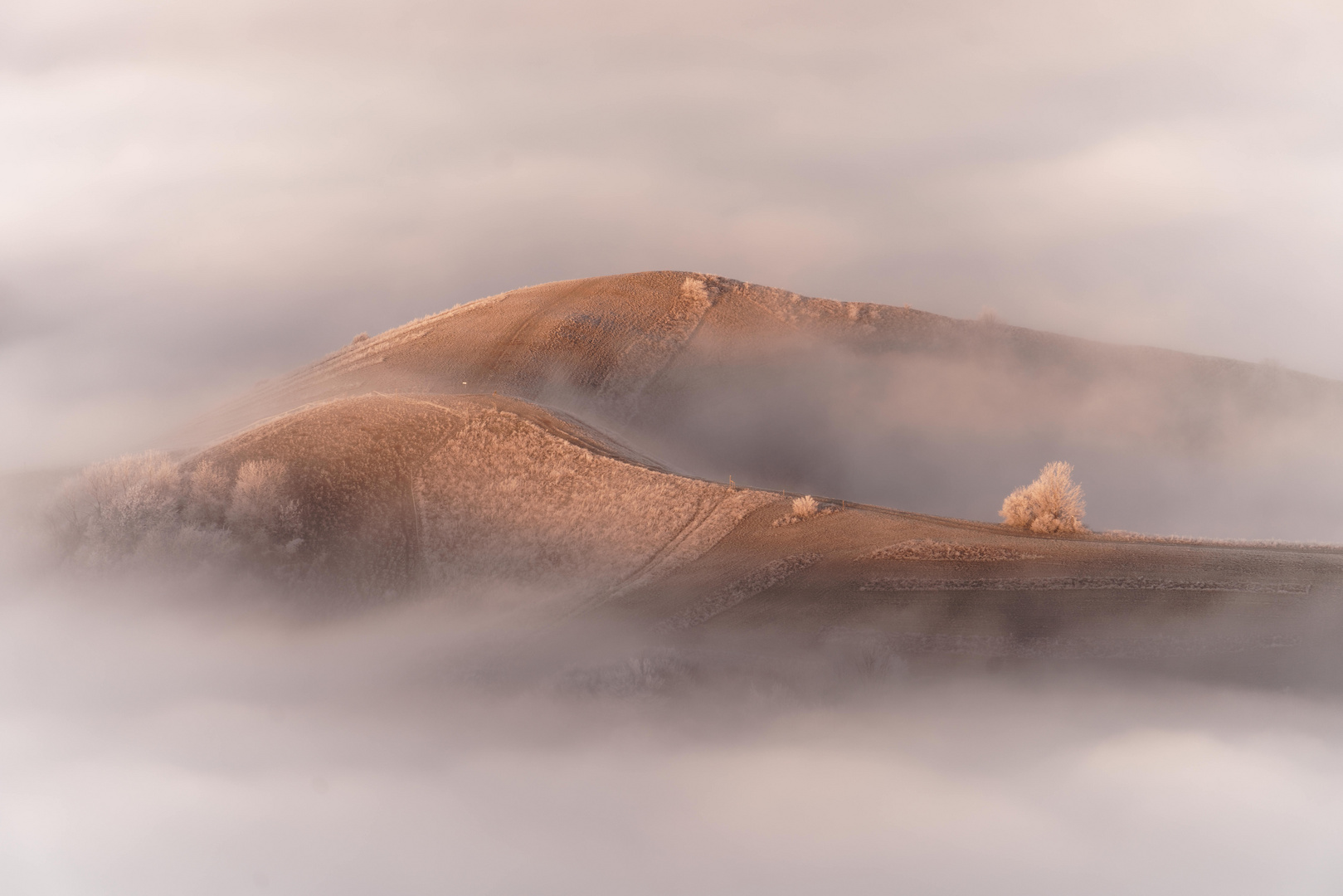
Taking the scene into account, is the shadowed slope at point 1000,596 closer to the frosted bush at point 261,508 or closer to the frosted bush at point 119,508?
the frosted bush at point 261,508

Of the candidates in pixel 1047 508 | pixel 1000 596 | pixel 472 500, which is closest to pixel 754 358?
pixel 472 500

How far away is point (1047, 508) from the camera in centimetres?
3350

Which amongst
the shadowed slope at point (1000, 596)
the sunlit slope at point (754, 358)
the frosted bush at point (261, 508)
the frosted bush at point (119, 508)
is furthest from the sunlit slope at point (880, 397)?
the shadowed slope at point (1000, 596)

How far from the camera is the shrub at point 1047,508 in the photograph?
33062mm

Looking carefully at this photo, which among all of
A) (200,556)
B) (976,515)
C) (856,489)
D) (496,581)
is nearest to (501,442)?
(496,581)

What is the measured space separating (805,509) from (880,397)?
27192mm

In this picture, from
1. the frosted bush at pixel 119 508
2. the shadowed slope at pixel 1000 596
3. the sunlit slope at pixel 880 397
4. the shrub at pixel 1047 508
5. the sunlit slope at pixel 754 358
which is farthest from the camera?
the sunlit slope at pixel 754 358

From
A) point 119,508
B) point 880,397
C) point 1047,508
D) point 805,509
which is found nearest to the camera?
point 119,508

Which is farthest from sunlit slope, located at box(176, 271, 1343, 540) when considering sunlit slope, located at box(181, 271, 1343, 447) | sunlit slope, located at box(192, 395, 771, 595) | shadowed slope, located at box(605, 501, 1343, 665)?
shadowed slope, located at box(605, 501, 1343, 665)

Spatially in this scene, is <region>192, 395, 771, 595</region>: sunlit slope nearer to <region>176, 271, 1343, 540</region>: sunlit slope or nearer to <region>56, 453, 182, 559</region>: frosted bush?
<region>56, 453, 182, 559</region>: frosted bush

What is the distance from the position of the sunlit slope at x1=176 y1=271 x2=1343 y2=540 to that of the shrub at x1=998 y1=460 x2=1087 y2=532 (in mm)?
18447

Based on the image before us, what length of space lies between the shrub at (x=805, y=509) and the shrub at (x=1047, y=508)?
673cm

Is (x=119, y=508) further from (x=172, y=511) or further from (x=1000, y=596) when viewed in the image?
(x=1000, y=596)

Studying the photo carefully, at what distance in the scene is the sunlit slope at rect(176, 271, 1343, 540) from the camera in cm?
5428
